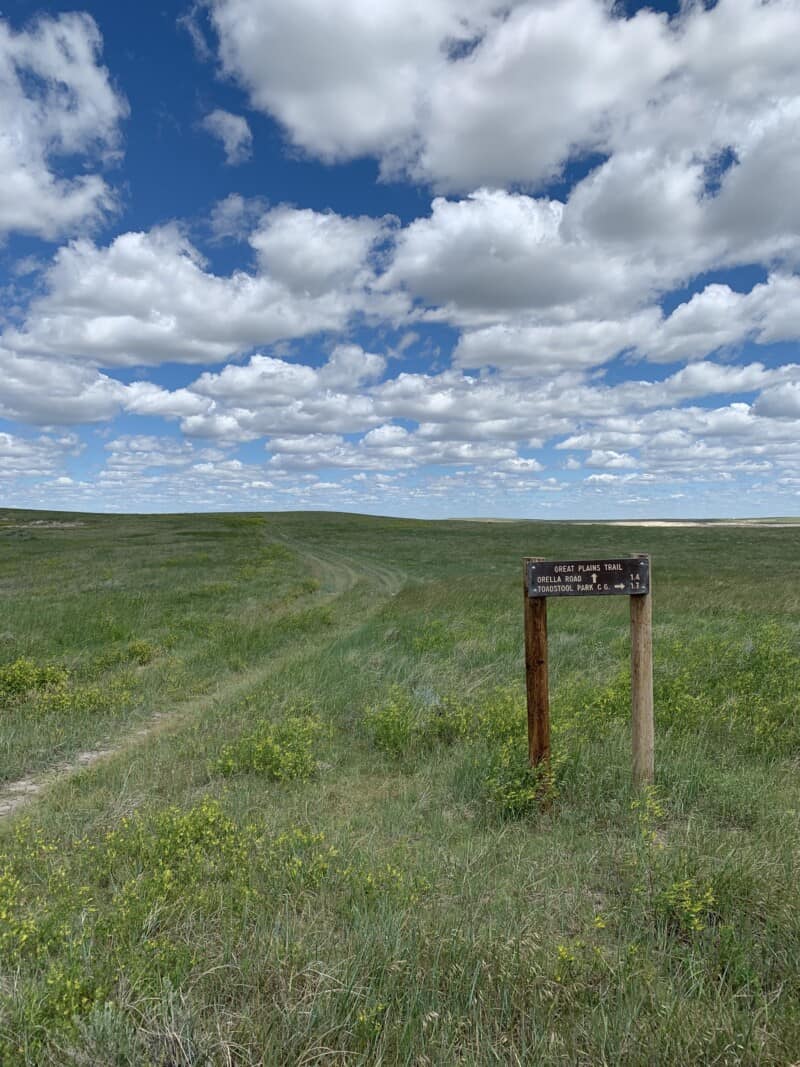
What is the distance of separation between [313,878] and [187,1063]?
1.61 metres

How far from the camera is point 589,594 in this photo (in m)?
5.91

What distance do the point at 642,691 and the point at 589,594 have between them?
1153 mm

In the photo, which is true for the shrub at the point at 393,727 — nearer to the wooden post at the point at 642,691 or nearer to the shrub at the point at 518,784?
the shrub at the point at 518,784

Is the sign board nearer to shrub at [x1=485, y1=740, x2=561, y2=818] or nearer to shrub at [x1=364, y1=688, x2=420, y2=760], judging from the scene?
shrub at [x1=485, y1=740, x2=561, y2=818]

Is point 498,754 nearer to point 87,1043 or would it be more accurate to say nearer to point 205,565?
point 87,1043

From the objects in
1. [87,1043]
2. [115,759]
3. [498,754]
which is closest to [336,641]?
[115,759]

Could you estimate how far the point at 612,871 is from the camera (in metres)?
4.59

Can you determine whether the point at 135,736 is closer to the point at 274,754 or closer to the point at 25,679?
the point at 274,754

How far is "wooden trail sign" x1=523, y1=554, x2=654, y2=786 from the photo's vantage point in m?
5.91

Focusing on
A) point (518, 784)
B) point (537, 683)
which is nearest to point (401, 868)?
point (518, 784)

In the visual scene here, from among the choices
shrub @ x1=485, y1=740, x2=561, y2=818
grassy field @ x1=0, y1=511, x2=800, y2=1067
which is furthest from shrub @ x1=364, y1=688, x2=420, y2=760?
shrub @ x1=485, y1=740, x2=561, y2=818

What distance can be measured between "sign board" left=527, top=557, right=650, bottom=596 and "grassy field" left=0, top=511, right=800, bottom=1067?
180 cm

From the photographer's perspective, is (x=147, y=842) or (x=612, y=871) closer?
(x=612, y=871)

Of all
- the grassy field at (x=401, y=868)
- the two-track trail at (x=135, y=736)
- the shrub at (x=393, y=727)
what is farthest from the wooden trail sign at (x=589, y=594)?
the two-track trail at (x=135, y=736)
